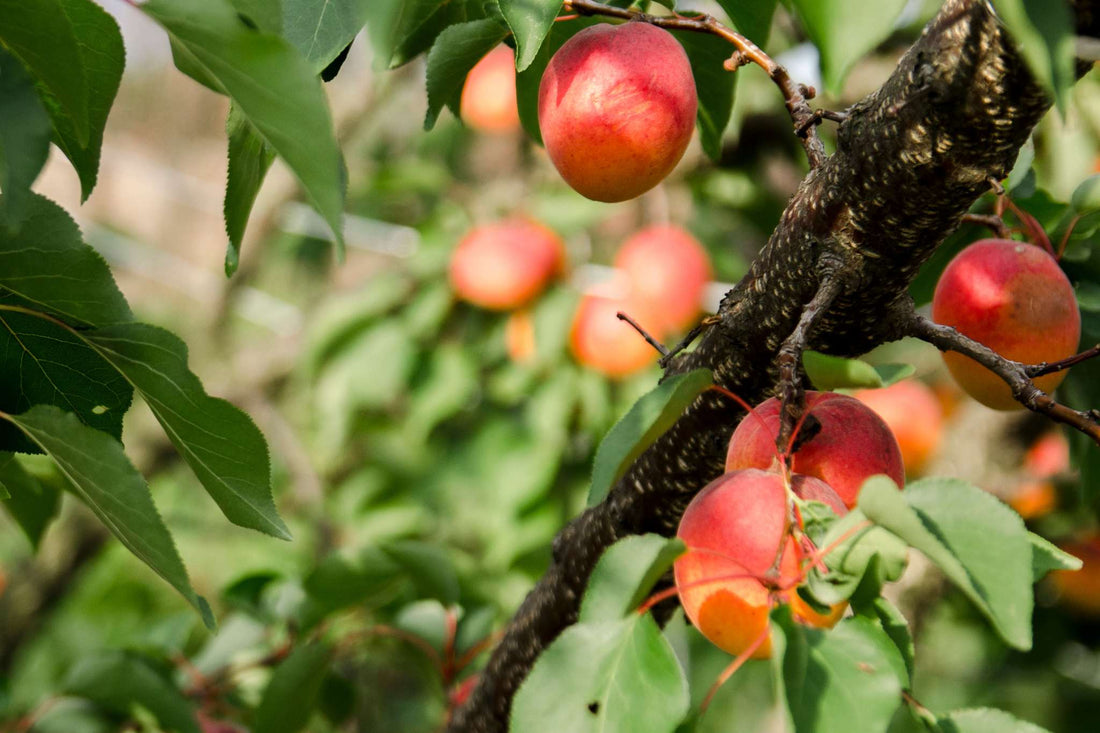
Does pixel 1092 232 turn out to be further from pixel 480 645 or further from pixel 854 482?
pixel 480 645

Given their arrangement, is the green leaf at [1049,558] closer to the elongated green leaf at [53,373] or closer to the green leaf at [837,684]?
the green leaf at [837,684]

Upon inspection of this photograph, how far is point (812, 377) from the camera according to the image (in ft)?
1.47

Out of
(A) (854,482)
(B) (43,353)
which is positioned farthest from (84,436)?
(A) (854,482)

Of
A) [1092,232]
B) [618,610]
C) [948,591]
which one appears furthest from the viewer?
[948,591]

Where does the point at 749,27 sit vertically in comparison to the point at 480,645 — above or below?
above

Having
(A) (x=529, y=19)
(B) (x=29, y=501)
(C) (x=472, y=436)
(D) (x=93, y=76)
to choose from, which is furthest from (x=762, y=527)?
(C) (x=472, y=436)

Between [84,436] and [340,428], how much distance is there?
1313 millimetres

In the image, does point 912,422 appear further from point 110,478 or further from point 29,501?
point 110,478

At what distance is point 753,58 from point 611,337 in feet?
3.42

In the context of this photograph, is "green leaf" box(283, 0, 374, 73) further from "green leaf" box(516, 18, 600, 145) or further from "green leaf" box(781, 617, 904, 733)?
"green leaf" box(781, 617, 904, 733)

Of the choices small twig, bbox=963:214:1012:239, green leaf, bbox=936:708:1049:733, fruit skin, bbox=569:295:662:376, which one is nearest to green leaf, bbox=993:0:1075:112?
green leaf, bbox=936:708:1049:733

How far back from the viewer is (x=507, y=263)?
1.61m

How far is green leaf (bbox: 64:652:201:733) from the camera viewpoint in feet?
2.35

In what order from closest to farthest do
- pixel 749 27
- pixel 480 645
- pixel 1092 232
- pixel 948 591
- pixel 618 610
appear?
1. pixel 618 610
2. pixel 749 27
3. pixel 1092 232
4. pixel 480 645
5. pixel 948 591
